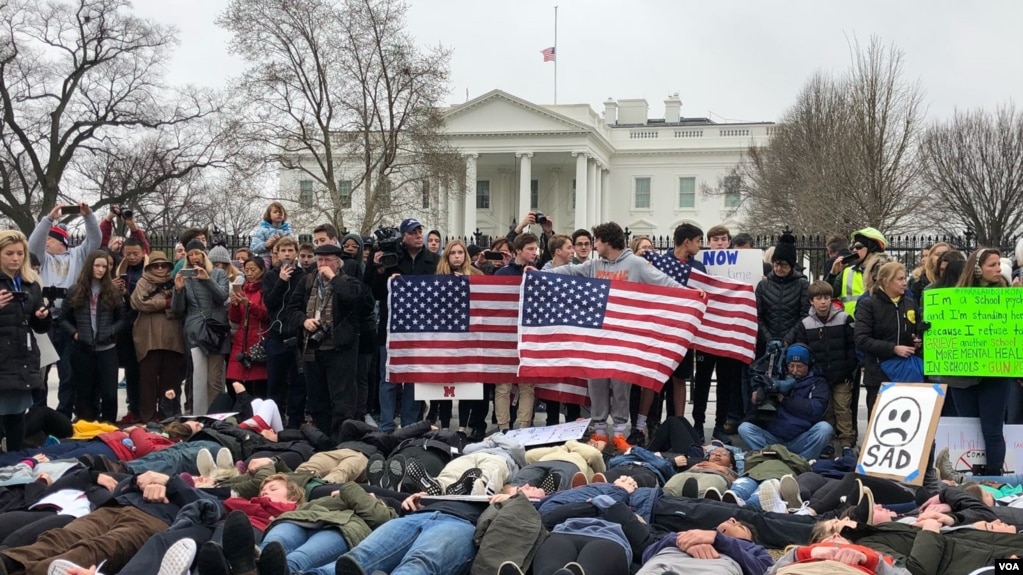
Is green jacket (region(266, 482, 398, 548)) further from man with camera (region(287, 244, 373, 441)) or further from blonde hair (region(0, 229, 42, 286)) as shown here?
blonde hair (region(0, 229, 42, 286))

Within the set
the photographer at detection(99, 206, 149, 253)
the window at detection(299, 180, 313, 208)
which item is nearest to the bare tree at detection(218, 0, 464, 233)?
the window at detection(299, 180, 313, 208)

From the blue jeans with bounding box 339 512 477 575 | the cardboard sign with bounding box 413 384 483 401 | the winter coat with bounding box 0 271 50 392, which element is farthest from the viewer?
the cardboard sign with bounding box 413 384 483 401

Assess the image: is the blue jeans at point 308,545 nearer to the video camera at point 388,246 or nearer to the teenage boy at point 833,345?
the video camera at point 388,246

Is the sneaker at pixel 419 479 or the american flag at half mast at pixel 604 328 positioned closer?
the sneaker at pixel 419 479

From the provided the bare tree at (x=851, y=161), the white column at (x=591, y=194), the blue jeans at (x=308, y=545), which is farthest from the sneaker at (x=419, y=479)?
the white column at (x=591, y=194)

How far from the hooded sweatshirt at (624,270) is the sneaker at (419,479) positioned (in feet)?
10.7

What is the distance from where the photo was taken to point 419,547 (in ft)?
19.7

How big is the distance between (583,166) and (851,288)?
5724 centimetres

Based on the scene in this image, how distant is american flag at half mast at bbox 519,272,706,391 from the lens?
396 inches

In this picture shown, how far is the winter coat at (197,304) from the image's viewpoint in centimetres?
1131

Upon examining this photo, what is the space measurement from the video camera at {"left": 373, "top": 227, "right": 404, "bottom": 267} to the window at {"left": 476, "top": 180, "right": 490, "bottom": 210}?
60.4 meters

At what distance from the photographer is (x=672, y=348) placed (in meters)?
10.1

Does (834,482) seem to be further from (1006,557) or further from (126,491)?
(126,491)

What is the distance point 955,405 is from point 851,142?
22.3 m
